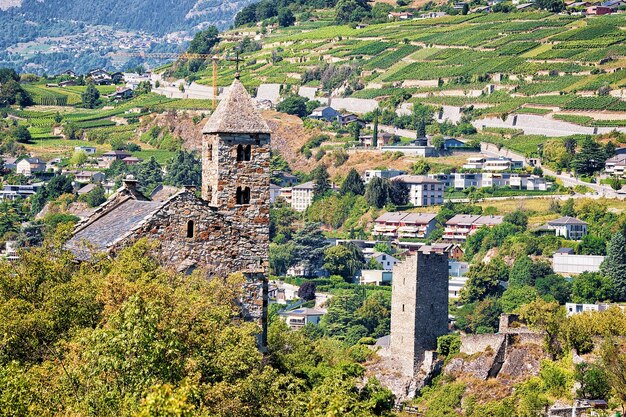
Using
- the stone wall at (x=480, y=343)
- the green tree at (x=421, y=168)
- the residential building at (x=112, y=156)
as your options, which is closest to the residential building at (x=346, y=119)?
the residential building at (x=112, y=156)

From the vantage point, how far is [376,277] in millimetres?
118938

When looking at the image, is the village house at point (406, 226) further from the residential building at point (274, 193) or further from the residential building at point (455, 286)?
the residential building at point (455, 286)

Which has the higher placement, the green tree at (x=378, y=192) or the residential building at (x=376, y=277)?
the green tree at (x=378, y=192)

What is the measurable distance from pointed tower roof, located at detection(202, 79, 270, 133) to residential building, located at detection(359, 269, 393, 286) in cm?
8517

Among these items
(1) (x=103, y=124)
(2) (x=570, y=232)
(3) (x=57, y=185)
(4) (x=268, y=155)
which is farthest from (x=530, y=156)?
(4) (x=268, y=155)

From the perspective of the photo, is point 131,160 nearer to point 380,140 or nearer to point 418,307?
point 380,140

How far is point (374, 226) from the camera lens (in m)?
138

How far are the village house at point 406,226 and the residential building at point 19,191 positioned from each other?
111 ft

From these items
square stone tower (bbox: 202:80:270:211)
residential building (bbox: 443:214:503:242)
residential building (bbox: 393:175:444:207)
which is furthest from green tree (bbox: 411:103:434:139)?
square stone tower (bbox: 202:80:270:211)

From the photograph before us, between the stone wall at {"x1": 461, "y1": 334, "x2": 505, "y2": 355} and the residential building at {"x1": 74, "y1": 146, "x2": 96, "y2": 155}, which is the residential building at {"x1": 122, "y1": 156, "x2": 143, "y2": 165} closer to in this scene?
the residential building at {"x1": 74, "y1": 146, "x2": 96, "y2": 155}

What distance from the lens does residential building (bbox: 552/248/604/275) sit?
111500 mm

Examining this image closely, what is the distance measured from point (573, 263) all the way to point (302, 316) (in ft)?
72.0

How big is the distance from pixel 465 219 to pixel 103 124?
68.0 metres

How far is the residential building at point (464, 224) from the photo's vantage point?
12581 cm
